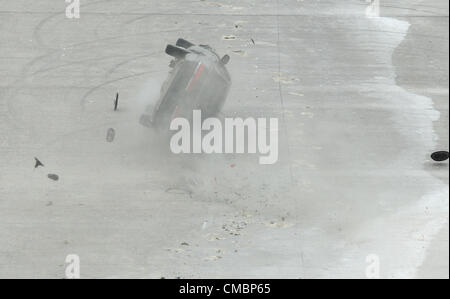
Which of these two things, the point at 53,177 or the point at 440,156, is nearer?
the point at 53,177

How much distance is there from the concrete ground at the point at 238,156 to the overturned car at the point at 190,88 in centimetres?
93

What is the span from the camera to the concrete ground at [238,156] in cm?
1459

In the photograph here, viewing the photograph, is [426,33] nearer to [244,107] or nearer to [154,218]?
[244,107]

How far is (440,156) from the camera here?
17.2 metres

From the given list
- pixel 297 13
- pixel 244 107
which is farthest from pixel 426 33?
pixel 244 107

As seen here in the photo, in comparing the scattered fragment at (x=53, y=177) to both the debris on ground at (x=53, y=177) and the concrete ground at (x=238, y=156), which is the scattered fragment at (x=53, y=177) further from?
the concrete ground at (x=238, y=156)

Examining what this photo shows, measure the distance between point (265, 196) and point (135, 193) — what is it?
2218mm

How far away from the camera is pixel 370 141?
18156mm

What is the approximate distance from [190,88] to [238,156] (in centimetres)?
163

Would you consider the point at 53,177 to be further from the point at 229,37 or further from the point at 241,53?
the point at 229,37

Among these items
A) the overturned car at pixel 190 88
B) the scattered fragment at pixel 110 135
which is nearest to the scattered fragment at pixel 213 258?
the overturned car at pixel 190 88

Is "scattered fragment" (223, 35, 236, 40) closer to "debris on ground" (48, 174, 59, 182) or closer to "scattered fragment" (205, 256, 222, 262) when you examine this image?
"debris on ground" (48, 174, 59, 182)

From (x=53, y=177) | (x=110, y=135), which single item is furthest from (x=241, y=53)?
(x=53, y=177)

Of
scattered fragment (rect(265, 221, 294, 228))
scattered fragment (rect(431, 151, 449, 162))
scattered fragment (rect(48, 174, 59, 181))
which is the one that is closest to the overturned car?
scattered fragment (rect(48, 174, 59, 181))
